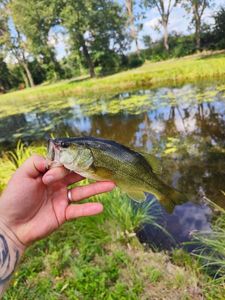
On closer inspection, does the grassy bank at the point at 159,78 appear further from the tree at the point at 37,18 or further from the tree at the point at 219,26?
the tree at the point at 219,26

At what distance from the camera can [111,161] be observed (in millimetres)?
2051

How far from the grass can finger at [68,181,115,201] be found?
1.34m

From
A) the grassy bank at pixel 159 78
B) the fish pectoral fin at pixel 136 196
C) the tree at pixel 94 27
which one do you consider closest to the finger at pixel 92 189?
the fish pectoral fin at pixel 136 196

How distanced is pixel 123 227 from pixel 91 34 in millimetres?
29825

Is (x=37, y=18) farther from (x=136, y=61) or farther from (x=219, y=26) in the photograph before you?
(x=219, y=26)

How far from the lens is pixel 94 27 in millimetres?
30312

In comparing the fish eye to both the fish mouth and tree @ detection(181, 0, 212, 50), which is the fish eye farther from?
tree @ detection(181, 0, 212, 50)

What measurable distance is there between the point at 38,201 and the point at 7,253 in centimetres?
40

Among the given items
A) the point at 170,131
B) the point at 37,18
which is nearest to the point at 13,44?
the point at 37,18

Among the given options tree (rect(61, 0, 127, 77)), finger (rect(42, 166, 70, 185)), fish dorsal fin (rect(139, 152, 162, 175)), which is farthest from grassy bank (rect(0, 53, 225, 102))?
finger (rect(42, 166, 70, 185))

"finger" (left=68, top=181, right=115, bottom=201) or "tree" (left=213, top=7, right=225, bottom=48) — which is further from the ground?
"finger" (left=68, top=181, right=115, bottom=201)

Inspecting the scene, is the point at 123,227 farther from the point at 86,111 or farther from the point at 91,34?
the point at 91,34

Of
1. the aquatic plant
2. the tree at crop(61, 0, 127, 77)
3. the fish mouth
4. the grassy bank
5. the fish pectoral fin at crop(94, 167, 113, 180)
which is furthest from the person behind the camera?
the tree at crop(61, 0, 127, 77)

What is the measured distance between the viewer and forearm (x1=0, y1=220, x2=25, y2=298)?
2.20 meters
